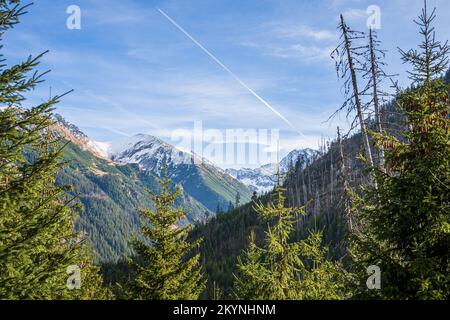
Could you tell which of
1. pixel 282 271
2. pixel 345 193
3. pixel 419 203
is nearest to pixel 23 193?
pixel 282 271

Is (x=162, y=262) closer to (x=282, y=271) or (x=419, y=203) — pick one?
(x=282, y=271)

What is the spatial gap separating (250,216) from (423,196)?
15929cm

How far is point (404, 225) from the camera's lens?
7.96 metres

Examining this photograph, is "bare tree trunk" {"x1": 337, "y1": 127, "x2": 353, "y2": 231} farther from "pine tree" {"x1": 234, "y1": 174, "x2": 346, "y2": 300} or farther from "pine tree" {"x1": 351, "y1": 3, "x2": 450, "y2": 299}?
"pine tree" {"x1": 351, "y1": 3, "x2": 450, "y2": 299}

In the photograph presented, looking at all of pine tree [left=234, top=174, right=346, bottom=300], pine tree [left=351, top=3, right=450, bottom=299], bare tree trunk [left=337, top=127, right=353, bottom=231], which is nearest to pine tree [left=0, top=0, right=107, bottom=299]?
pine tree [left=234, top=174, right=346, bottom=300]

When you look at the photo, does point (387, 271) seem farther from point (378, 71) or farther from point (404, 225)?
point (378, 71)

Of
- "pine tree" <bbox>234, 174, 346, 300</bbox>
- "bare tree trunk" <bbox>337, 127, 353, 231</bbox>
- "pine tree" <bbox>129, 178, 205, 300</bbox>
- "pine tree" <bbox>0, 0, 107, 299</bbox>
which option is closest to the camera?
"pine tree" <bbox>0, 0, 107, 299</bbox>

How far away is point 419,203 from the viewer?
7.45 meters

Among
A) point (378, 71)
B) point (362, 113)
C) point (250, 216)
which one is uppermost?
point (378, 71)

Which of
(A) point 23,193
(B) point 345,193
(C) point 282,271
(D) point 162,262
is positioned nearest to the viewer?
(A) point 23,193

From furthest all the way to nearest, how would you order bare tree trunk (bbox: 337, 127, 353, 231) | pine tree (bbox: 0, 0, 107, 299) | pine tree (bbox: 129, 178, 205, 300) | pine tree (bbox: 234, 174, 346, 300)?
bare tree trunk (bbox: 337, 127, 353, 231) → pine tree (bbox: 129, 178, 205, 300) → pine tree (bbox: 234, 174, 346, 300) → pine tree (bbox: 0, 0, 107, 299)

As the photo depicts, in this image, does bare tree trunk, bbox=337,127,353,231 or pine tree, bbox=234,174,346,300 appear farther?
bare tree trunk, bbox=337,127,353,231

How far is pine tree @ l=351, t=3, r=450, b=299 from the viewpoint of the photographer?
7176 mm
